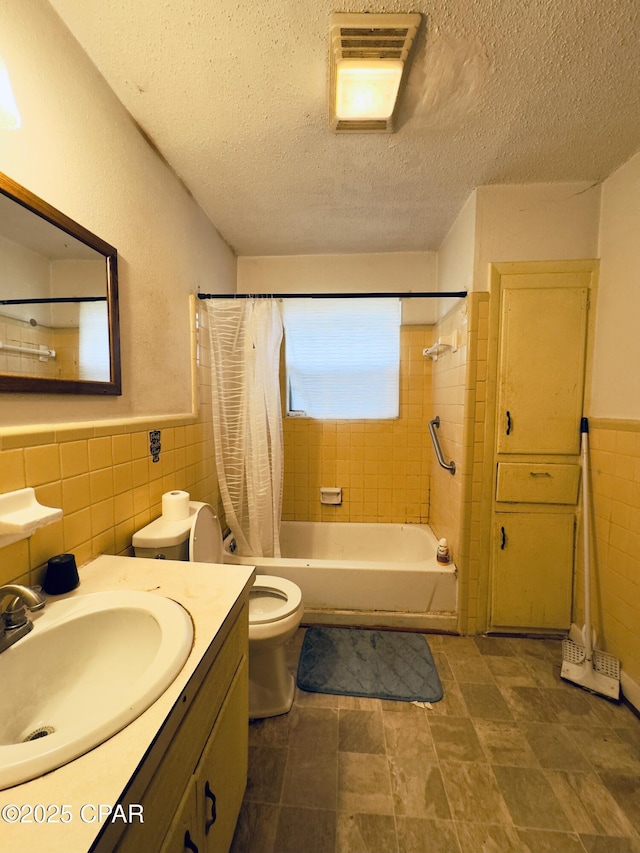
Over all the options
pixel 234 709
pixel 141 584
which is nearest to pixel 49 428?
pixel 141 584

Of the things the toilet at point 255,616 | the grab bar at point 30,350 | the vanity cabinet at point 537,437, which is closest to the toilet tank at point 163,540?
the toilet at point 255,616

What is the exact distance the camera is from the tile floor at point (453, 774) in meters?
0.97

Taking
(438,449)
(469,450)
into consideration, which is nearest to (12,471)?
(469,450)

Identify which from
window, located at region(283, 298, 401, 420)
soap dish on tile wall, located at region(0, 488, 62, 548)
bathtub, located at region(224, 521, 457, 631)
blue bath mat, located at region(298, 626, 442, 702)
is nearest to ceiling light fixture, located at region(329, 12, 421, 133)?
window, located at region(283, 298, 401, 420)

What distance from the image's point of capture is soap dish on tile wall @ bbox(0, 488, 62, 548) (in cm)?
72

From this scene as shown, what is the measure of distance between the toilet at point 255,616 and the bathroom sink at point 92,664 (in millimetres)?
378

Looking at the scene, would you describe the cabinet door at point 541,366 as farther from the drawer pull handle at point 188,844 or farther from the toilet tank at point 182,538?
the drawer pull handle at point 188,844

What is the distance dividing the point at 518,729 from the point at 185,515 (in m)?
1.56

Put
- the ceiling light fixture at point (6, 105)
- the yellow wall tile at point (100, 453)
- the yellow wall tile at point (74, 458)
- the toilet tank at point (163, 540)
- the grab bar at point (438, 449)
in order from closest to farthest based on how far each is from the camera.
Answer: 1. the ceiling light fixture at point (6, 105)
2. the yellow wall tile at point (74, 458)
3. the yellow wall tile at point (100, 453)
4. the toilet tank at point (163, 540)
5. the grab bar at point (438, 449)

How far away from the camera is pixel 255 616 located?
4.24ft

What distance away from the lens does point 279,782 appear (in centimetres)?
110

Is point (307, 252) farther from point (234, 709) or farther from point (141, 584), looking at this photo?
point (234, 709)

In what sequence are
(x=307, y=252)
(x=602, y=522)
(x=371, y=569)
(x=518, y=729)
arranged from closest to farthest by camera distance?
(x=518, y=729)
(x=602, y=522)
(x=371, y=569)
(x=307, y=252)

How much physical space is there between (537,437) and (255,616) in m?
1.59
